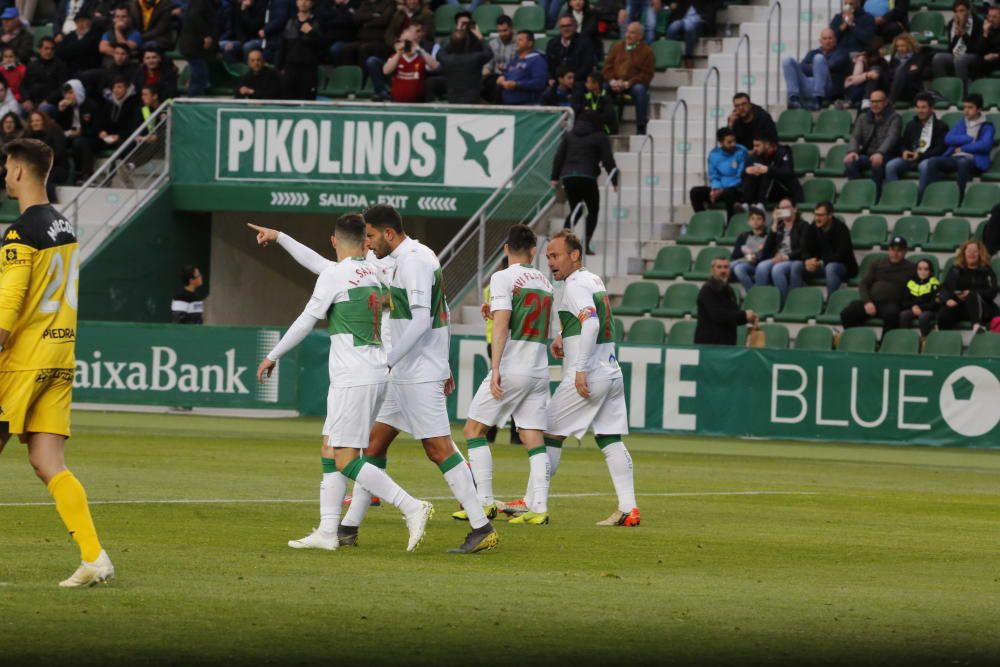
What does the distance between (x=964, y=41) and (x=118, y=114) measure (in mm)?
14786

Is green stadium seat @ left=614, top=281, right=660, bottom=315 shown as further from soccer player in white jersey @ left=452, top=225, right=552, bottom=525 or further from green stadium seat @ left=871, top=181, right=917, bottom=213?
soccer player in white jersey @ left=452, top=225, right=552, bottom=525

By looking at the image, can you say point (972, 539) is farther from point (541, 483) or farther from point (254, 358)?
point (254, 358)

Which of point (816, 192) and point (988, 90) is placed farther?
point (988, 90)

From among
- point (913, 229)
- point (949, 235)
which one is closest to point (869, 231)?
point (913, 229)

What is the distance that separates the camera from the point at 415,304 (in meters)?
11.6

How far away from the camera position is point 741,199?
29250mm

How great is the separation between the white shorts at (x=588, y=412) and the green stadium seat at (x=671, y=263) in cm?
1494

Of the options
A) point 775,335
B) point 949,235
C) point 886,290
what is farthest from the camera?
point 949,235

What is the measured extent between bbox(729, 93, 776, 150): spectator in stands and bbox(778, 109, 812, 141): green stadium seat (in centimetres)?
102

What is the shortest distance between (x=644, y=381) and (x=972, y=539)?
12125mm

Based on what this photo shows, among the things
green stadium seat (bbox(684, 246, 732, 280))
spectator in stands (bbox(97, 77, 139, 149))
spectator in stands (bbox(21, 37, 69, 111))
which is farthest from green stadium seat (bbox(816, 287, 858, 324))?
spectator in stands (bbox(21, 37, 69, 111))

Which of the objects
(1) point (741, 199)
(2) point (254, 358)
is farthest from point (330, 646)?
(1) point (741, 199)

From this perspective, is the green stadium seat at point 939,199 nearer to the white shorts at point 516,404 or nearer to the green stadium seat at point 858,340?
the green stadium seat at point 858,340

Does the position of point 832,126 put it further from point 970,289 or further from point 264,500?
point 264,500
